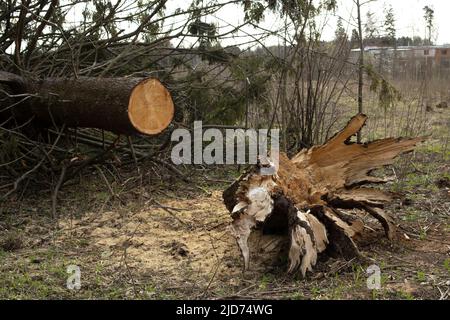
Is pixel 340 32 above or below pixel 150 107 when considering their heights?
above

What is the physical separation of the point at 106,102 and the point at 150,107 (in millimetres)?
358

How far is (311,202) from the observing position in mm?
4242

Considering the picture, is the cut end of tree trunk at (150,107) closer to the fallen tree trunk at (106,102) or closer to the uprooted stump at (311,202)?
the fallen tree trunk at (106,102)

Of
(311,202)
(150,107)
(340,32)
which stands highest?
(340,32)

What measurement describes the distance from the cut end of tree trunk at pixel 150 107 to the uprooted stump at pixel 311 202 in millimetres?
911

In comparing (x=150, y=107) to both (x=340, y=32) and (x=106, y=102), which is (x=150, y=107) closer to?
(x=106, y=102)

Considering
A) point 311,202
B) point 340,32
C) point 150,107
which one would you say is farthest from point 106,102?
point 340,32

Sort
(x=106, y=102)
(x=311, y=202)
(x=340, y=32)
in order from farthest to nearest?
(x=340, y=32)
(x=106, y=102)
(x=311, y=202)

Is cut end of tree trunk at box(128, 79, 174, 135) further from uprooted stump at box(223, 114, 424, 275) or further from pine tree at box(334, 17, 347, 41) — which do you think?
pine tree at box(334, 17, 347, 41)

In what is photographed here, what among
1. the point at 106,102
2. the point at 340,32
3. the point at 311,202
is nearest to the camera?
the point at 311,202

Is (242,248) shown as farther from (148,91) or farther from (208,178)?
(208,178)

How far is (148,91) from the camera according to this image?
184 inches

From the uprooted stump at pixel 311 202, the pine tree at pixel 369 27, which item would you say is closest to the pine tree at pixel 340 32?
the pine tree at pixel 369 27

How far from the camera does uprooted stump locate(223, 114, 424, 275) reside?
12.1ft
